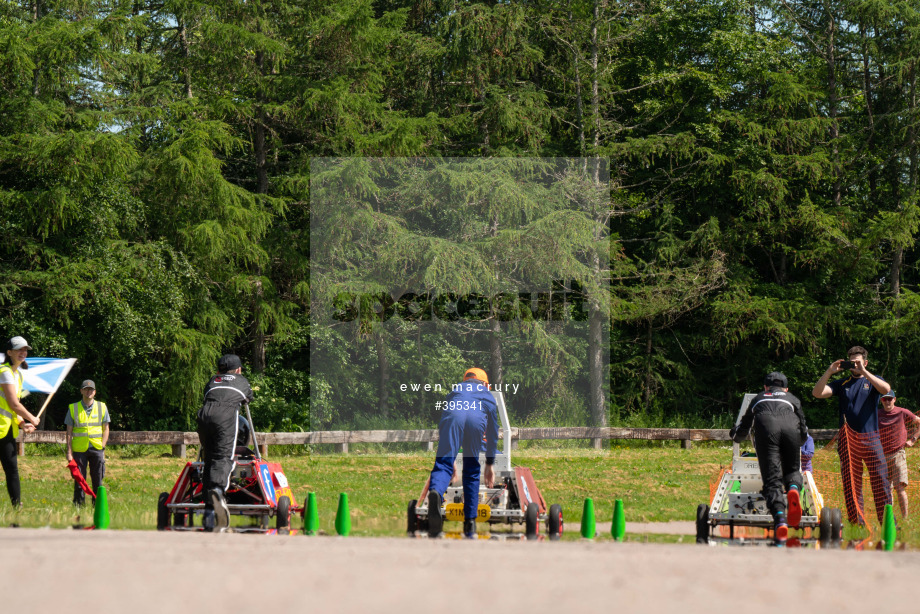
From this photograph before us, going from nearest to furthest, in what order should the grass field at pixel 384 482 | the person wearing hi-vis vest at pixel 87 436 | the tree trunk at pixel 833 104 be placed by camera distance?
1. the grass field at pixel 384 482
2. the person wearing hi-vis vest at pixel 87 436
3. the tree trunk at pixel 833 104

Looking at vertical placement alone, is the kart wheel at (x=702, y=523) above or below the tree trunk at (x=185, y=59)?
below

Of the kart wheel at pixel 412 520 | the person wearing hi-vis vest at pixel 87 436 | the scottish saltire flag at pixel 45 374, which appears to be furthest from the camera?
the person wearing hi-vis vest at pixel 87 436

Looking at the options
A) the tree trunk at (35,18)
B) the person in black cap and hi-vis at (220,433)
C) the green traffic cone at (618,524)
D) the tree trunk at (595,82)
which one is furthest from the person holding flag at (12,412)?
the tree trunk at (595,82)

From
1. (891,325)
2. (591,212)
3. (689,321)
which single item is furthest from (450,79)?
(891,325)

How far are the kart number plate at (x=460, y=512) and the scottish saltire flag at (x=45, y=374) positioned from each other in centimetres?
604

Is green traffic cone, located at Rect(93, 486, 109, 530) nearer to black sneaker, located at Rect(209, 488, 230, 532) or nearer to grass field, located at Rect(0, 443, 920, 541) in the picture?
grass field, located at Rect(0, 443, 920, 541)

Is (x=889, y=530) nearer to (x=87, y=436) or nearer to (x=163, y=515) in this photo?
(x=163, y=515)

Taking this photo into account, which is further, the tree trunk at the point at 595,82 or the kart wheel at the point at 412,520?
the tree trunk at the point at 595,82

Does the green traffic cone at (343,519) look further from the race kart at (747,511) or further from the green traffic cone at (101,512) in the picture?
the race kart at (747,511)

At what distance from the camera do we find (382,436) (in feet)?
83.4

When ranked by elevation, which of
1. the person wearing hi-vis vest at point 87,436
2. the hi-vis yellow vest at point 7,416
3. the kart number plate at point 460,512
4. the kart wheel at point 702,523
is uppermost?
the hi-vis yellow vest at point 7,416

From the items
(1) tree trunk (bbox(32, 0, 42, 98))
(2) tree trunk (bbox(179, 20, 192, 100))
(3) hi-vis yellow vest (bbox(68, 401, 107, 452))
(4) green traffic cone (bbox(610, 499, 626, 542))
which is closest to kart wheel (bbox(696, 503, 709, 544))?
(4) green traffic cone (bbox(610, 499, 626, 542))

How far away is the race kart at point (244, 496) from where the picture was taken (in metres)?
11.2

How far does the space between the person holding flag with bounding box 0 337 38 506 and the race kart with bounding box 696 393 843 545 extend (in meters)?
7.82
